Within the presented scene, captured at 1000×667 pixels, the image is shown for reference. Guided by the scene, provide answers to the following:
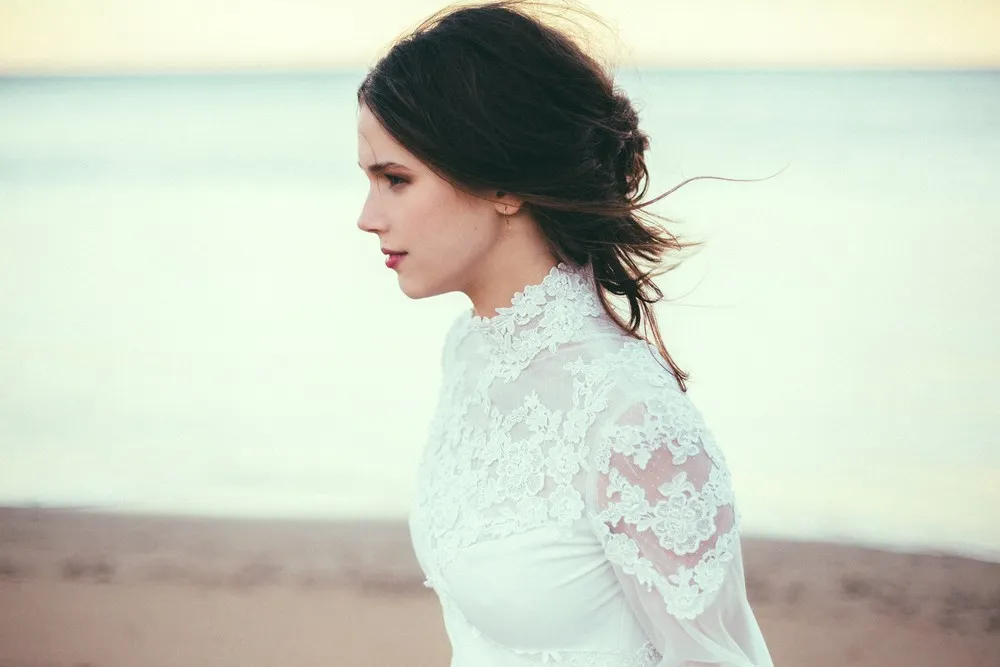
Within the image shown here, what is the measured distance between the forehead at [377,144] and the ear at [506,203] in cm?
17

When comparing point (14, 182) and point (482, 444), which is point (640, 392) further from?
point (14, 182)

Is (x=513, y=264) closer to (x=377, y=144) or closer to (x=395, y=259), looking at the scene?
(x=395, y=259)

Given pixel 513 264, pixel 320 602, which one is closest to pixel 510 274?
pixel 513 264

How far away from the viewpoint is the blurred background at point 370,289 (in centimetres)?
605

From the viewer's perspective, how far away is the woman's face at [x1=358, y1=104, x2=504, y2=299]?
182 cm

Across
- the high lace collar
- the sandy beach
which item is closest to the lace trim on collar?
the high lace collar

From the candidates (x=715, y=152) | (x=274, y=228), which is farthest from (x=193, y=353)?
(x=715, y=152)

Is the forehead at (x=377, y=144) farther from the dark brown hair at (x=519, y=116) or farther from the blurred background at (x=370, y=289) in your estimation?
the blurred background at (x=370, y=289)

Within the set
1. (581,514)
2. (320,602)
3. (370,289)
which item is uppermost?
(581,514)

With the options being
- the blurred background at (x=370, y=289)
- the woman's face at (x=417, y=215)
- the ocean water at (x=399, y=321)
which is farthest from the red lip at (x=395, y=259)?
the ocean water at (x=399, y=321)

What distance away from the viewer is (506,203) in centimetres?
187

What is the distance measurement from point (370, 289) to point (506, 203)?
10021 millimetres

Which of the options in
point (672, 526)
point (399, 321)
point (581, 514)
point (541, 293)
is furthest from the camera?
point (399, 321)

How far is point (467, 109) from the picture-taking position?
1780 millimetres
